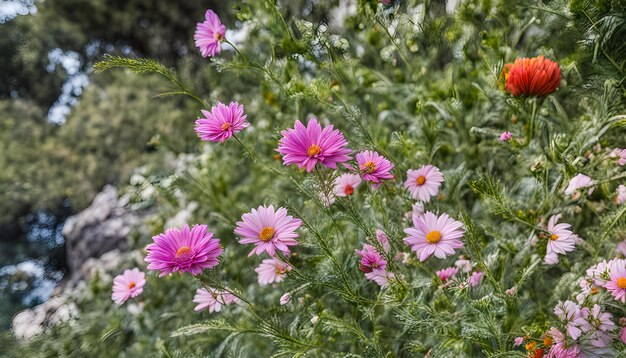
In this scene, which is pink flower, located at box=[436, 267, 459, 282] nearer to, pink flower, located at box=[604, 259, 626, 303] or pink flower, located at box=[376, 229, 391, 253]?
pink flower, located at box=[376, 229, 391, 253]

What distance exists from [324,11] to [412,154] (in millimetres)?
1023

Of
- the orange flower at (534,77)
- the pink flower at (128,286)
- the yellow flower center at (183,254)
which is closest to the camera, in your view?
the yellow flower center at (183,254)

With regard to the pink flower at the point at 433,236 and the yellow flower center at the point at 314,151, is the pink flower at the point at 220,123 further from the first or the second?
the pink flower at the point at 433,236

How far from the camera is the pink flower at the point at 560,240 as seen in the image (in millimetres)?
751

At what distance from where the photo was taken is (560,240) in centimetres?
77

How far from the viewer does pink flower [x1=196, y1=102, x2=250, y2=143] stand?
699 millimetres

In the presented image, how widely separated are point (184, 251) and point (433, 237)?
0.36 m

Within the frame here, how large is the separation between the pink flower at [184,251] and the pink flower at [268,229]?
45mm

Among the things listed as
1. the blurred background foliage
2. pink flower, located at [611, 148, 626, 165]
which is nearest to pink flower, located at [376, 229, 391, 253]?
the blurred background foliage

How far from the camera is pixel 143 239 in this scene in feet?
5.98

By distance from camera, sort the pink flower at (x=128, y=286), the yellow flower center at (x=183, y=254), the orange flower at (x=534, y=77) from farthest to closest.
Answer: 1. the pink flower at (x=128, y=286)
2. the orange flower at (x=534, y=77)
3. the yellow flower center at (x=183, y=254)

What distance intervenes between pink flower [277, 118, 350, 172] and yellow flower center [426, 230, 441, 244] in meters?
0.18

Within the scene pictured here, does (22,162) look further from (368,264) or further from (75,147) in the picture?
(368,264)

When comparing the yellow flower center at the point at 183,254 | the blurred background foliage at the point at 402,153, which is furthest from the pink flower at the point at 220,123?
the yellow flower center at the point at 183,254
